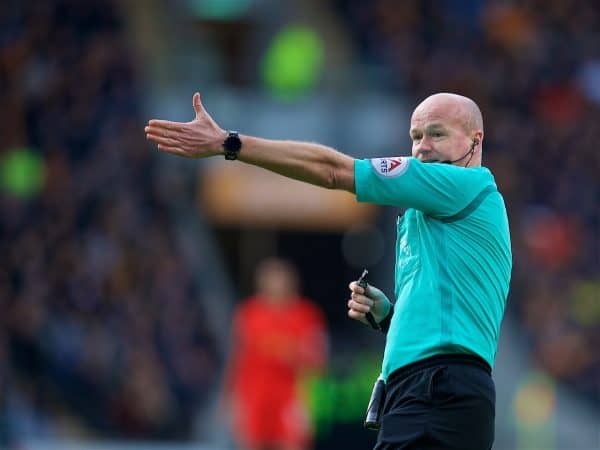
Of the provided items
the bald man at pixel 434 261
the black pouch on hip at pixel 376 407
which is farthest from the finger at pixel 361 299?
the black pouch on hip at pixel 376 407

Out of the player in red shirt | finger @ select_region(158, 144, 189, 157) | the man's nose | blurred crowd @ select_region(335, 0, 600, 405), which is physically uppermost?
blurred crowd @ select_region(335, 0, 600, 405)

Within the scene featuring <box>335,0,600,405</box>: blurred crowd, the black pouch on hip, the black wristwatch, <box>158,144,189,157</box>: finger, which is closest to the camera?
<box>158,144,189,157</box>: finger

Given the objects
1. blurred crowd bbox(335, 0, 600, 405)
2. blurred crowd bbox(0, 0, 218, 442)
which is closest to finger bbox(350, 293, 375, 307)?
blurred crowd bbox(0, 0, 218, 442)

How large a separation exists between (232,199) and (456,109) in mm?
13057

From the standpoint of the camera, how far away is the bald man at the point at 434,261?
425cm

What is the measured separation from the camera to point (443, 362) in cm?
435

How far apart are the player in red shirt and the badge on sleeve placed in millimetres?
6473

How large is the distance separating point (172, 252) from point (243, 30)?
519cm

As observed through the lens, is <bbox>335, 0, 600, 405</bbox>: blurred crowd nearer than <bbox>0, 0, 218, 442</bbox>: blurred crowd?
No

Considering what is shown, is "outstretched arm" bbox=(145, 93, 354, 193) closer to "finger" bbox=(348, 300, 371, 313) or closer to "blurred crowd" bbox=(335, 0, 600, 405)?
"finger" bbox=(348, 300, 371, 313)

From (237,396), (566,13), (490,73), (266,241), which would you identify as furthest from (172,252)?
(566,13)

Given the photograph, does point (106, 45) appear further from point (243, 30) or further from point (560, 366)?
point (560, 366)

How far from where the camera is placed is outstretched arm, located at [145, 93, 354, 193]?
4.09 m

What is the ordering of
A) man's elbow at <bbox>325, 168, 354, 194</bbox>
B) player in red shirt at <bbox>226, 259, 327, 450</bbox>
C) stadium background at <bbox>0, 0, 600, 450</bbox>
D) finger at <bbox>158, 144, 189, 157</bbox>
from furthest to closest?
stadium background at <bbox>0, 0, 600, 450</bbox>, player in red shirt at <bbox>226, 259, 327, 450</bbox>, man's elbow at <bbox>325, 168, 354, 194</bbox>, finger at <bbox>158, 144, 189, 157</bbox>
